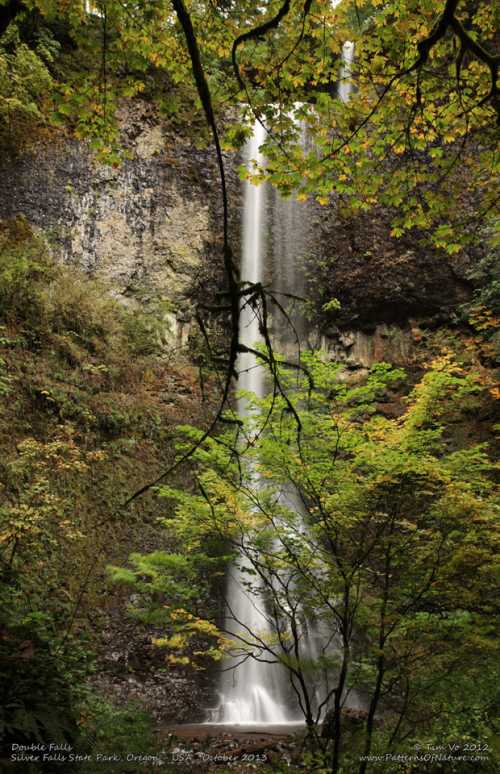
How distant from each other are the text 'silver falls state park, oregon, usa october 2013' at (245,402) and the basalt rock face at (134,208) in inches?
2.5

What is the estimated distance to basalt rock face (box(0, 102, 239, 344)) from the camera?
502 inches

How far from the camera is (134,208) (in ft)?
45.7

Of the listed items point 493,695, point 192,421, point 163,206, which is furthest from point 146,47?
point 163,206

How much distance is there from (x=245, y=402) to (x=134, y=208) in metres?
6.09

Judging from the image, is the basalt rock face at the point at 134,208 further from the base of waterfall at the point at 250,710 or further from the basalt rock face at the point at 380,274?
the base of waterfall at the point at 250,710

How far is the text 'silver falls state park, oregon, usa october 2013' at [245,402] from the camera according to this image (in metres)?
3.70

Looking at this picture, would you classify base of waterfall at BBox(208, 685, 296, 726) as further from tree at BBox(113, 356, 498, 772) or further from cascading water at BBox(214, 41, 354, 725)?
tree at BBox(113, 356, 498, 772)

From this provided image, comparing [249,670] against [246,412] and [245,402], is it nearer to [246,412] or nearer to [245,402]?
[246,412]

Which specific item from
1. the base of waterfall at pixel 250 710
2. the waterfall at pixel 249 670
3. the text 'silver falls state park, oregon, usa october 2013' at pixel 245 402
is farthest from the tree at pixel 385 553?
the base of waterfall at pixel 250 710

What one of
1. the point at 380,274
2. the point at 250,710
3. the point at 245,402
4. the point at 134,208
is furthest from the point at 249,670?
the point at 134,208

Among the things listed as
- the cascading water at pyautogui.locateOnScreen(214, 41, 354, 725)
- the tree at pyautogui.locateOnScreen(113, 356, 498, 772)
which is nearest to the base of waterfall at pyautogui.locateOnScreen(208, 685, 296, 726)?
the cascading water at pyautogui.locateOnScreen(214, 41, 354, 725)

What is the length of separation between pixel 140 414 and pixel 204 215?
655 centimetres

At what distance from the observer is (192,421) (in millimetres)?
11992

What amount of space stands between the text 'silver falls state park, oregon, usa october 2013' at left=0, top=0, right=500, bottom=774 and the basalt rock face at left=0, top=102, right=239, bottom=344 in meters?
0.06
